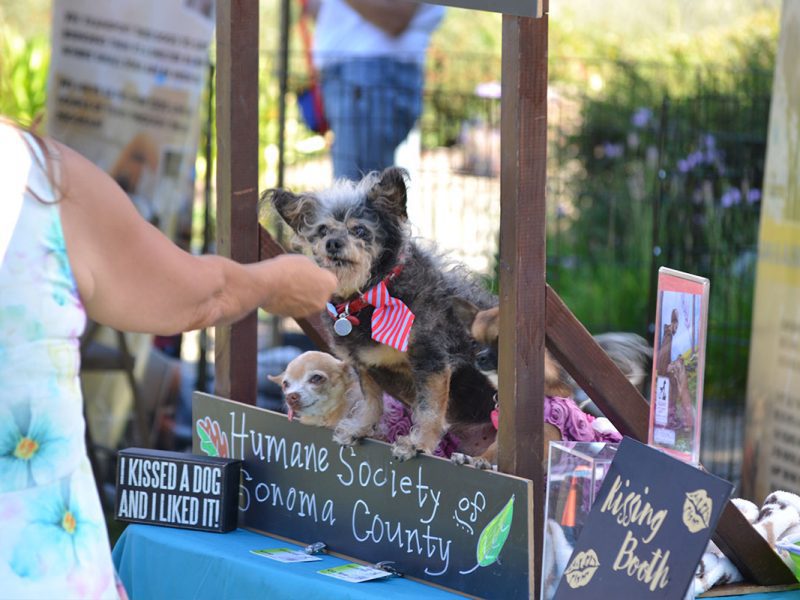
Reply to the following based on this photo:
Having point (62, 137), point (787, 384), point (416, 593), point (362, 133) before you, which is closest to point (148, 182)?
point (62, 137)

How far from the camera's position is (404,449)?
9.27ft

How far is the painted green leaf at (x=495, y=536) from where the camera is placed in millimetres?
2588

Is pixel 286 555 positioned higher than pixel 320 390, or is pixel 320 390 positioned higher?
pixel 320 390

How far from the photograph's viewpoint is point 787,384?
14.8ft

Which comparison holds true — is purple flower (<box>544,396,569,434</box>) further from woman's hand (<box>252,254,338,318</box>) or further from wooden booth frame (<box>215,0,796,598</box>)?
woman's hand (<box>252,254,338,318</box>)

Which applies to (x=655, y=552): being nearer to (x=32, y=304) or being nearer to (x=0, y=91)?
(x=32, y=304)

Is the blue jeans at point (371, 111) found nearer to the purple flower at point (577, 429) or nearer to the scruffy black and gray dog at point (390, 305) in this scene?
the scruffy black and gray dog at point (390, 305)

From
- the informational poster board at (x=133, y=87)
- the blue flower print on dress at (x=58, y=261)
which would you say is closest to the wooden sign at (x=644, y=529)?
the blue flower print on dress at (x=58, y=261)

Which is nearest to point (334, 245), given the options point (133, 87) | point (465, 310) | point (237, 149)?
point (465, 310)

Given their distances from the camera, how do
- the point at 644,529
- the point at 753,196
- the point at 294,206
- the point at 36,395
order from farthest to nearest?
the point at 753,196
the point at 294,206
the point at 644,529
the point at 36,395

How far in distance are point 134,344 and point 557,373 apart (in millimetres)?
3037

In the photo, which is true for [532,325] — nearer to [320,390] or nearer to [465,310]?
[465,310]

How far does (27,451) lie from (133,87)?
157 inches

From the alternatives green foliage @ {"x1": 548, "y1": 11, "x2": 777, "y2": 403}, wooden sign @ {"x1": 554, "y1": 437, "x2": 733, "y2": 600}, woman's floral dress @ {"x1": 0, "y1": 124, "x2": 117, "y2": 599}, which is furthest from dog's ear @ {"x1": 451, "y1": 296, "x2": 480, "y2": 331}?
green foliage @ {"x1": 548, "y1": 11, "x2": 777, "y2": 403}
